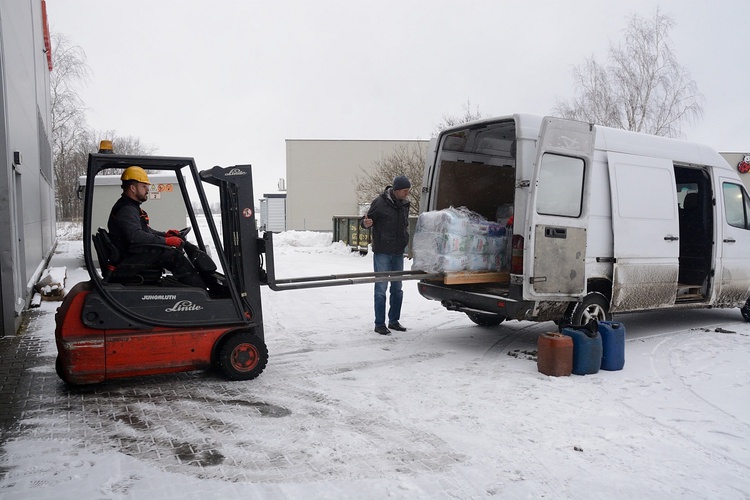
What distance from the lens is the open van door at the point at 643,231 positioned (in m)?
6.64

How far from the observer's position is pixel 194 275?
5.20 m

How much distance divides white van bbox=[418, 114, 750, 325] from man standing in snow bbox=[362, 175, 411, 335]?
15.1 inches

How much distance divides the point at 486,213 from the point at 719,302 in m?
3.76

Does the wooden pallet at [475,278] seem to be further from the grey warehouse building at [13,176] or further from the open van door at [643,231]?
the grey warehouse building at [13,176]

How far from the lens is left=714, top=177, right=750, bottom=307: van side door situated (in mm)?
8023

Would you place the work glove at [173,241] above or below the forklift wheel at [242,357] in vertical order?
above

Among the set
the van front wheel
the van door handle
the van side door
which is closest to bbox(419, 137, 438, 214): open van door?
the van door handle

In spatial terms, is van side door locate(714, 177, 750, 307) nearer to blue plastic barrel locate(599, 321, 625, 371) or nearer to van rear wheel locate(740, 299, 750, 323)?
van rear wheel locate(740, 299, 750, 323)

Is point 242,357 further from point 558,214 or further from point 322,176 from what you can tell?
point 322,176

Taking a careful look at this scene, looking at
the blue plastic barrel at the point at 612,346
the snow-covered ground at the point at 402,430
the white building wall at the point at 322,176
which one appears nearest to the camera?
the snow-covered ground at the point at 402,430

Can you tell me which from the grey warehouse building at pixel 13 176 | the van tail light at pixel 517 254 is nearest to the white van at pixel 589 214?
the van tail light at pixel 517 254

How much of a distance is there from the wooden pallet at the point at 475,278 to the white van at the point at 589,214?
0.06m

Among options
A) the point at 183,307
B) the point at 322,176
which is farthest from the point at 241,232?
the point at 322,176

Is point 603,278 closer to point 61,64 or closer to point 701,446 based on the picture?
point 701,446
